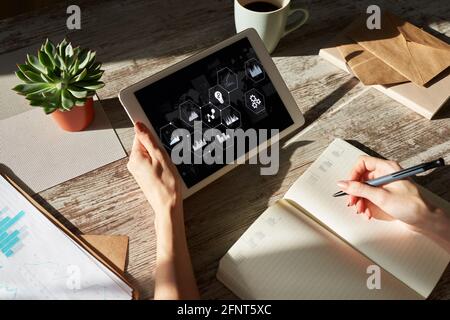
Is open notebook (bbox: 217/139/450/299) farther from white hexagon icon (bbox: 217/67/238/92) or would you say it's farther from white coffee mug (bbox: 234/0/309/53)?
white coffee mug (bbox: 234/0/309/53)

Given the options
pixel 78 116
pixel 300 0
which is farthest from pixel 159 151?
pixel 300 0

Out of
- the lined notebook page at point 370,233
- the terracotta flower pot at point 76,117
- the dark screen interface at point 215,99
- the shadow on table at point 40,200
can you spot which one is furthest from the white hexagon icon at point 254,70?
the shadow on table at point 40,200

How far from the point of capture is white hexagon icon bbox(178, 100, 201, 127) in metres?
0.82

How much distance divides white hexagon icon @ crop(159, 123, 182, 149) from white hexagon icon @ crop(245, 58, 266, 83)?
0.64ft

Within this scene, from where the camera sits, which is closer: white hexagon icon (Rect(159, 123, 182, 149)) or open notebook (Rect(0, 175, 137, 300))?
open notebook (Rect(0, 175, 137, 300))

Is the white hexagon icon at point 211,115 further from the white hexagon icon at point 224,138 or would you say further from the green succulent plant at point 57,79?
the green succulent plant at point 57,79

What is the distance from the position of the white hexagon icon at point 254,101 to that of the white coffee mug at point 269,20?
153 millimetres

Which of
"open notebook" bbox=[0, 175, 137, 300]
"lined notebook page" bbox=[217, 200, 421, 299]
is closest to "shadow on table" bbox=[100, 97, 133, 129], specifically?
"open notebook" bbox=[0, 175, 137, 300]

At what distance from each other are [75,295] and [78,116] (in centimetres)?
34

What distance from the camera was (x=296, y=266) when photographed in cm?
72

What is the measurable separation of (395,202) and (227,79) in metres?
0.39

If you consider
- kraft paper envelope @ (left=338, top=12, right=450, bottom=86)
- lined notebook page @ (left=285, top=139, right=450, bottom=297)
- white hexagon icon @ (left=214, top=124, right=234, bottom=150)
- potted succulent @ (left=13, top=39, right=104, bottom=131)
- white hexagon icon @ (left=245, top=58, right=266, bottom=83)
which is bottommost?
lined notebook page @ (left=285, top=139, right=450, bottom=297)

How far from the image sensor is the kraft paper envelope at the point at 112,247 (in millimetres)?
736

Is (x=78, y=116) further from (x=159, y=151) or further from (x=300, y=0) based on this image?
(x=300, y=0)
